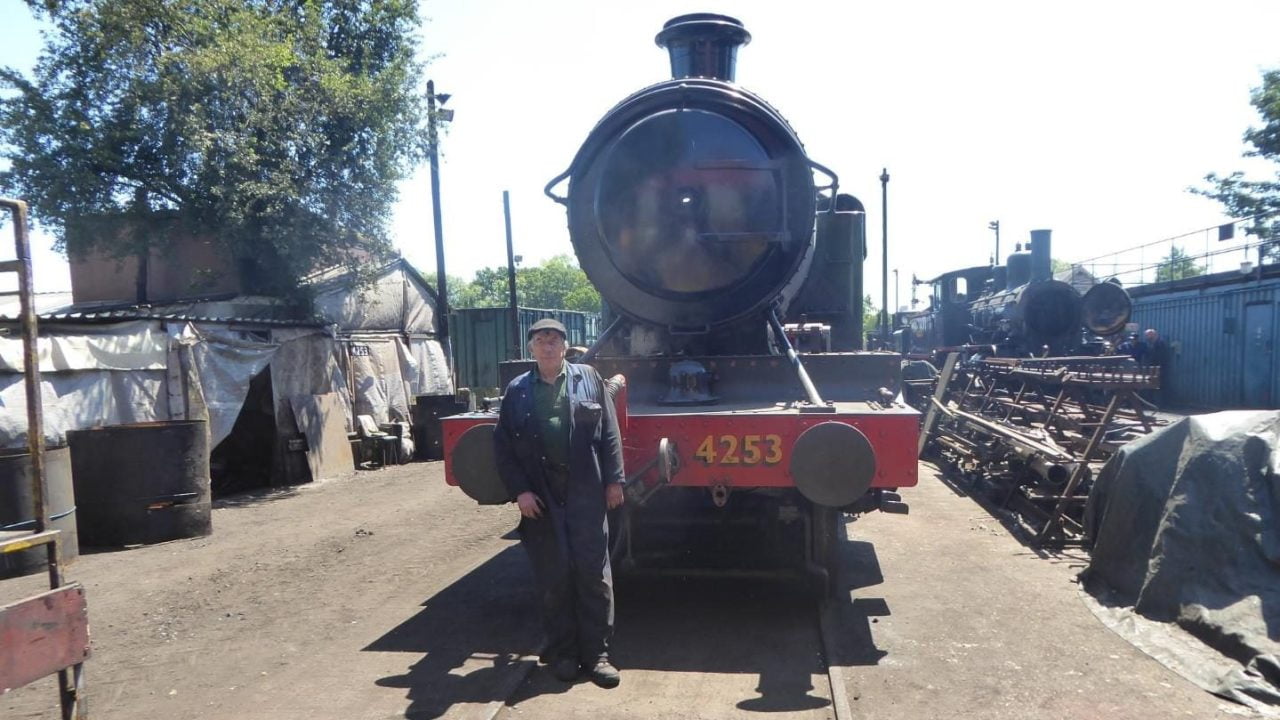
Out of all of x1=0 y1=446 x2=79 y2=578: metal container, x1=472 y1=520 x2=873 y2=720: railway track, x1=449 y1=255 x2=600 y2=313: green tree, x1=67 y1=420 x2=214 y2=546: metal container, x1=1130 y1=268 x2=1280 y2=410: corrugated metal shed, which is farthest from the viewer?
x1=449 y1=255 x2=600 y2=313: green tree

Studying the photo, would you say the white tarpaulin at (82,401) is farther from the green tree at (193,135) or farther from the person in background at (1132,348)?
the person in background at (1132,348)

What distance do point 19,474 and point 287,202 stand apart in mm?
5851

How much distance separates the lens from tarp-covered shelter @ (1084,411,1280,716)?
12.1 feet

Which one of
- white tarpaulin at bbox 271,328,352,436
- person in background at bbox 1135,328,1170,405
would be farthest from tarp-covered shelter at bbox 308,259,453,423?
person in background at bbox 1135,328,1170,405

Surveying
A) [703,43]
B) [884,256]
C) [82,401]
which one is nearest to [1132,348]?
[884,256]

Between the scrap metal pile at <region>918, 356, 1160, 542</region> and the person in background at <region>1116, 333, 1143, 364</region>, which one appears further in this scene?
the person in background at <region>1116, 333, 1143, 364</region>

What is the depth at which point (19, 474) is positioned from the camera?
6.44 meters

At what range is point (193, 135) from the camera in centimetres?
1068

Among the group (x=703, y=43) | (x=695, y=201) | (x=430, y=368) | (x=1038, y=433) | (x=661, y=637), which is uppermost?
(x=703, y=43)

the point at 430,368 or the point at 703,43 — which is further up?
the point at 703,43

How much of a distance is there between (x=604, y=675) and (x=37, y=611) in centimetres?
217

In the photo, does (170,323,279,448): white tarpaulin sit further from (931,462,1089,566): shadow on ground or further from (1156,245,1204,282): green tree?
(1156,245,1204,282): green tree

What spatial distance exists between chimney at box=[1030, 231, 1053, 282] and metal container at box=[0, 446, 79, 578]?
1525cm

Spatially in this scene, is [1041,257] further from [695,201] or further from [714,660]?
[714,660]
